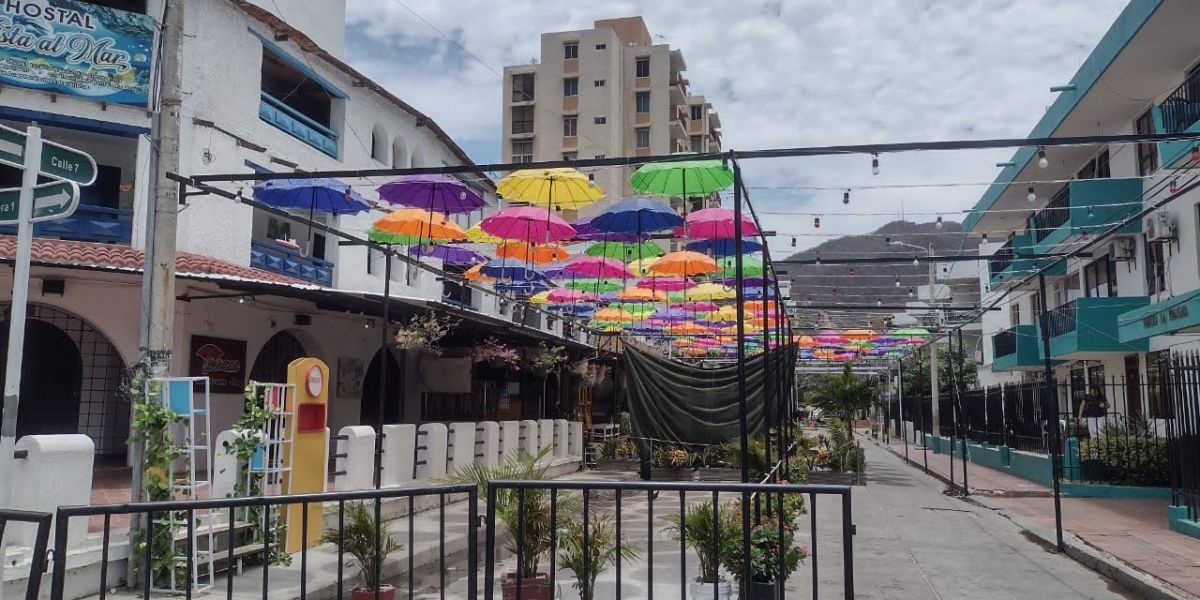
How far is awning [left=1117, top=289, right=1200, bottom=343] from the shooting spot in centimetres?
1348

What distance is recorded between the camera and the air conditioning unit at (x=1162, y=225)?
1914cm

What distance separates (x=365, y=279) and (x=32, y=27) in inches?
377

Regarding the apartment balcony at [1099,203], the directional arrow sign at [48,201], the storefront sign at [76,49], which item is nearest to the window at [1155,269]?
the apartment balcony at [1099,203]

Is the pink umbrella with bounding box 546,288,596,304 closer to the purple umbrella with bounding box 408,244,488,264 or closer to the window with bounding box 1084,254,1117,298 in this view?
the purple umbrella with bounding box 408,244,488,264

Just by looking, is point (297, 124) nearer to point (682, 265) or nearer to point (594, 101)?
point (682, 265)

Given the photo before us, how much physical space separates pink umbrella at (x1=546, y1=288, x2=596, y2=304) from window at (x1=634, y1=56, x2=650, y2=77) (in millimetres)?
42435

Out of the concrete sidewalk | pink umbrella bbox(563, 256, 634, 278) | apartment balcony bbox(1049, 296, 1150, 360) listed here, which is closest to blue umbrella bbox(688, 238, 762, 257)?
pink umbrella bbox(563, 256, 634, 278)

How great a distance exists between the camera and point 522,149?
60.3 metres

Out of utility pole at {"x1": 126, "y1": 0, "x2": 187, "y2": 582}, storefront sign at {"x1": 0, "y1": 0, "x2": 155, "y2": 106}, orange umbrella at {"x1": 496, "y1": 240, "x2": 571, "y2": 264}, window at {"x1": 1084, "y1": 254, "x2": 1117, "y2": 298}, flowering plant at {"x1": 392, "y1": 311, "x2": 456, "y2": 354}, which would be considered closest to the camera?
utility pole at {"x1": 126, "y1": 0, "x2": 187, "y2": 582}

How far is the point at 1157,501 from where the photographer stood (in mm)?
16953

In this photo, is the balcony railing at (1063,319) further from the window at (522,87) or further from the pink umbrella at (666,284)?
the window at (522,87)

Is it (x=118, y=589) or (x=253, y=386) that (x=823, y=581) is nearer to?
(x=253, y=386)

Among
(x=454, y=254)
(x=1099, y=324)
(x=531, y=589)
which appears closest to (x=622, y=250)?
(x=454, y=254)

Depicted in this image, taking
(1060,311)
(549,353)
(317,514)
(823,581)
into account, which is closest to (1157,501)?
(1060,311)
